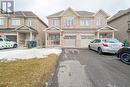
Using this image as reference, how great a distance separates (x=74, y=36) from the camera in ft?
109

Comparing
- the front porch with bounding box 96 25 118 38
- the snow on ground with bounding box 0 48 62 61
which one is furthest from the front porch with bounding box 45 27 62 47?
the snow on ground with bounding box 0 48 62 61

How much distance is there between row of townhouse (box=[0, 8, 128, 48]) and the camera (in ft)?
108

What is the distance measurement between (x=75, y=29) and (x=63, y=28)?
233cm

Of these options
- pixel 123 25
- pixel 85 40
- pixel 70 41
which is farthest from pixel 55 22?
pixel 123 25

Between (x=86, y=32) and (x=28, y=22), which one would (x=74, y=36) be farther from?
(x=28, y=22)

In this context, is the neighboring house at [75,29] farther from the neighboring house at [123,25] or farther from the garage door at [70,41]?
the neighboring house at [123,25]

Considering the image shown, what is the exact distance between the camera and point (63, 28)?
112 ft

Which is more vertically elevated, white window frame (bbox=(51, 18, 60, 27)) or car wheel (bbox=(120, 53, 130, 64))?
white window frame (bbox=(51, 18, 60, 27))

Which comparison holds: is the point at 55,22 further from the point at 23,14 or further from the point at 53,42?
the point at 23,14

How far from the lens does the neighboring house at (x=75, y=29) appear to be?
32.7m

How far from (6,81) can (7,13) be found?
112 feet

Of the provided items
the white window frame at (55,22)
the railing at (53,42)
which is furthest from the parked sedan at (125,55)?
the white window frame at (55,22)

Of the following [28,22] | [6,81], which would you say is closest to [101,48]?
[6,81]

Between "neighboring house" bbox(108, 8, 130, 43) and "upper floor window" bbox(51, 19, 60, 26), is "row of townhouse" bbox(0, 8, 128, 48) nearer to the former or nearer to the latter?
"upper floor window" bbox(51, 19, 60, 26)
